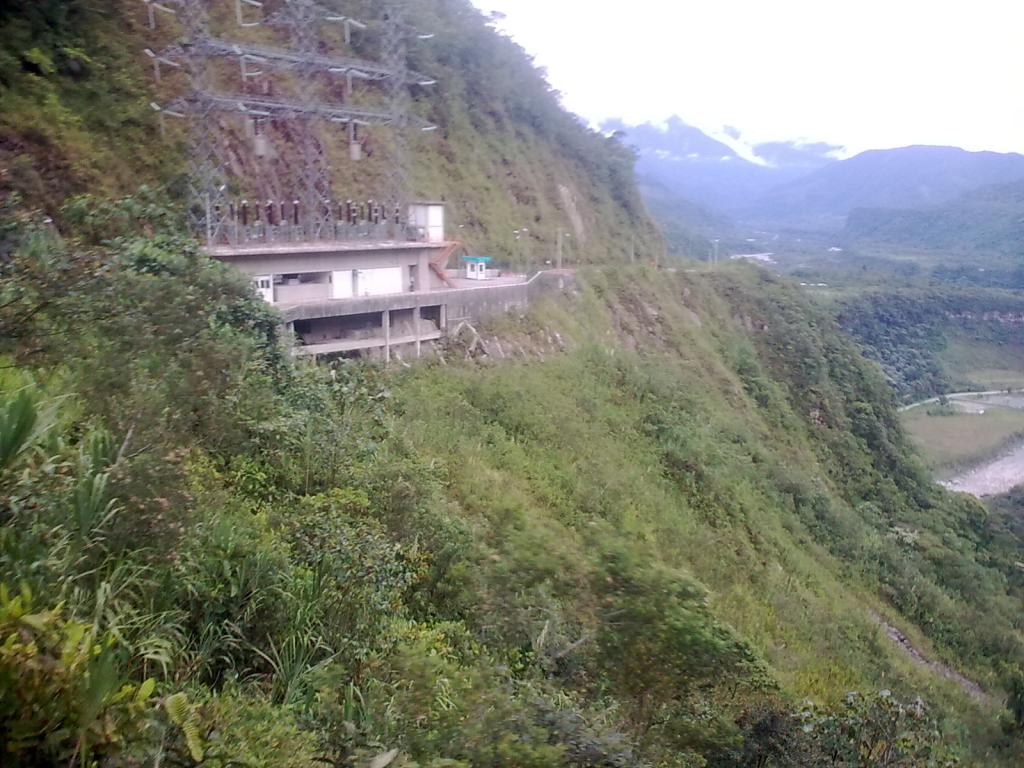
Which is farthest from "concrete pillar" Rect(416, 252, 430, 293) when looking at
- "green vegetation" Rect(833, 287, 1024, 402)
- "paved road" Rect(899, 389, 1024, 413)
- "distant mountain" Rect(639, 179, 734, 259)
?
"distant mountain" Rect(639, 179, 734, 259)

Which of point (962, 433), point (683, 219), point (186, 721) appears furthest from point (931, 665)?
point (683, 219)

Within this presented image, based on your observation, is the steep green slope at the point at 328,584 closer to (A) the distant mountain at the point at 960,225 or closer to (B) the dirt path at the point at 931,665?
(B) the dirt path at the point at 931,665

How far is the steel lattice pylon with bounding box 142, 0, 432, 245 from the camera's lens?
15.6 metres

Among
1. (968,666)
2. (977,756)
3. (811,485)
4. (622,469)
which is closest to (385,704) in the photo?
(622,469)

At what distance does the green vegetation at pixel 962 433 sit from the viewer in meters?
39.8

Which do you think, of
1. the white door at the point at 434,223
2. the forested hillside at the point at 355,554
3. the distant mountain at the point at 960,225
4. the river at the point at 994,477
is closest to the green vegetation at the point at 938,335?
the river at the point at 994,477

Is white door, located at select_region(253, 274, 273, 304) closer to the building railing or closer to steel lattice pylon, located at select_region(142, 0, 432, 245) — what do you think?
the building railing

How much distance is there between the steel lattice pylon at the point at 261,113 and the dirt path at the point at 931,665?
1377cm

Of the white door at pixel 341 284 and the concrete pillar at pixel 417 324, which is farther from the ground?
the white door at pixel 341 284

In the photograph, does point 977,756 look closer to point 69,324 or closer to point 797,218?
point 69,324

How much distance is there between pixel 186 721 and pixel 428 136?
28.1 meters

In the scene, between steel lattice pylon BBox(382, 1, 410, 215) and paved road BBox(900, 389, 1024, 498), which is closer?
steel lattice pylon BBox(382, 1, 410, 215)

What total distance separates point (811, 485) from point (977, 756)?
991 centimetres

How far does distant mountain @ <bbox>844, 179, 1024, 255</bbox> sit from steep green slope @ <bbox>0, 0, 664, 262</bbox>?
63535 mm
